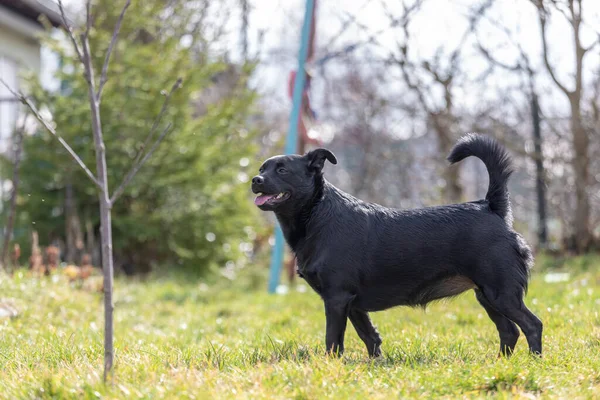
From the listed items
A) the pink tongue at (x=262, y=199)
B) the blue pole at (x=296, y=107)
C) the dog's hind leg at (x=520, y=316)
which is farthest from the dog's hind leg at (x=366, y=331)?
the blue pole at (x=296, y=107)

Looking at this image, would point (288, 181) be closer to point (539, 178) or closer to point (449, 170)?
point (449, 170)

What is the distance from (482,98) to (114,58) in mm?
6707

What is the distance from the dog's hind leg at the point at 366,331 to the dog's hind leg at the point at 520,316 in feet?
2.68

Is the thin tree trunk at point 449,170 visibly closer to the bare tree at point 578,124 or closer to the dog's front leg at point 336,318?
the bare tree at point 578,124

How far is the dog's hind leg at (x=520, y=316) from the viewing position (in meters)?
4.03

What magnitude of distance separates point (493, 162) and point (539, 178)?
8.47m

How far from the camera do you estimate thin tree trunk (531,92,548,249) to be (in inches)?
485

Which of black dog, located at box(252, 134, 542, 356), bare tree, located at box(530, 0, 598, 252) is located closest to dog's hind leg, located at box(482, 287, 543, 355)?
black dog, located at box(252, 134, 542, 356)

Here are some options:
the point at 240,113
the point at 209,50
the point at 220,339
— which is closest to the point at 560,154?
the point at 240,113

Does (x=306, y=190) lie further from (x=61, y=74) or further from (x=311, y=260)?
(x=61, y=74)

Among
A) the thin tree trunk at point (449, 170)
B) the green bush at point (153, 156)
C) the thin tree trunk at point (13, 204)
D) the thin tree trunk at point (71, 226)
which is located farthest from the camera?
the thin tree trunk at point (449, 170)

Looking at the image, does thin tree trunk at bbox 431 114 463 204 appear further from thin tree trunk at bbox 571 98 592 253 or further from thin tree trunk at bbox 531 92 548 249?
thin tree trunk at bbox 571 98 592 253

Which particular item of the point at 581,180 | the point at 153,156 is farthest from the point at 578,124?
the point at 153,156

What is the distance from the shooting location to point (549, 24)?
9609mm
